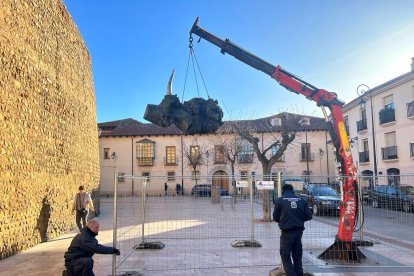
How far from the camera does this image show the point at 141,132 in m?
47.5

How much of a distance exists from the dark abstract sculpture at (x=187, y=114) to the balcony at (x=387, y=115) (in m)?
25.7

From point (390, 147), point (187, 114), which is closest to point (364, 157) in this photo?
point (390, 147)

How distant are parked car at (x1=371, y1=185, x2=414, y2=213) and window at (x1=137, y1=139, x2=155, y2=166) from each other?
3819 centimetres

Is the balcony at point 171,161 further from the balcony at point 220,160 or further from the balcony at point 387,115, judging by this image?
the balcony at point 387,115

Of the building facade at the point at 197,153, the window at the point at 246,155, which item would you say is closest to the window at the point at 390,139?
the building facade at the point at 197,153

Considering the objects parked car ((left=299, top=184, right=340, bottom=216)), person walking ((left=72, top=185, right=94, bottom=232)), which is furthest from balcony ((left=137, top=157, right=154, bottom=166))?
parked car ((left=299, top=184, right=340, bottom=216))

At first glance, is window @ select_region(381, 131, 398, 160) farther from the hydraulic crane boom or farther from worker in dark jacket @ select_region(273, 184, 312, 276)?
worker in dark jacket @ select_region(273, 184, 312, 276)

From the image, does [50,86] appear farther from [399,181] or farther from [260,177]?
A: [399,181]

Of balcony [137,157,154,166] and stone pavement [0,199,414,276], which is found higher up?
balcony [137,157,154,166]

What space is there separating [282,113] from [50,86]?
1921 centimetres

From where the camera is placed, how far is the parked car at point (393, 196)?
9.84m

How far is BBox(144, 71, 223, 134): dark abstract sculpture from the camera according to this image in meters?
8.12

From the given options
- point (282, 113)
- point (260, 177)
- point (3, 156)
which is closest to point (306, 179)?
point (260, 177)

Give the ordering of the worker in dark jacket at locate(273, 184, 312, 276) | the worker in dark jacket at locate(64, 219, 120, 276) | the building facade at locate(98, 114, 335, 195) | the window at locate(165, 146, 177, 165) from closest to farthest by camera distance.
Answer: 1. the worker in dark jacket at locate(64, 219, 120, 276)
2. the worker in dark jacket at locate(273, 184, 312, 276)
3. the building facade at locate(98, 114, 335, 195)
4. the window at locate(165, 146, 177, 165)
